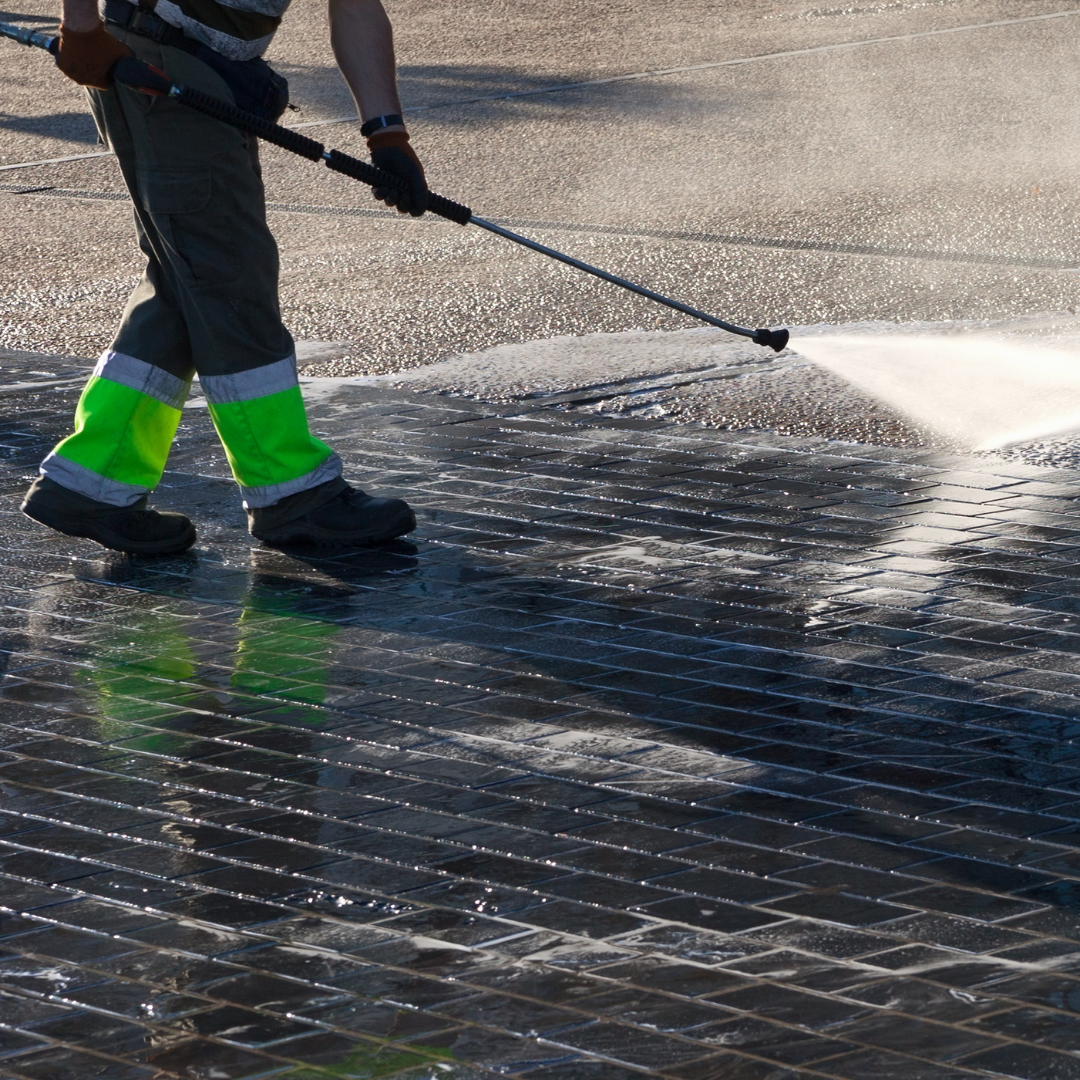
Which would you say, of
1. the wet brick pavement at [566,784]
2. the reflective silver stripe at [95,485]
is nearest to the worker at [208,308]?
the reflective silver stripe at [95,485]

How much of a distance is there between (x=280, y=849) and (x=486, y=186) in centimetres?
619

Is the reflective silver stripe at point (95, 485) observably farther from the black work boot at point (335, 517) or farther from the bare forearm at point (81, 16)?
the bare forearm at point (81, 16)

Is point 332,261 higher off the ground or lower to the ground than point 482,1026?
higher

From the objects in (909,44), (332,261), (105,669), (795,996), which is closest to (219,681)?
(105,669)

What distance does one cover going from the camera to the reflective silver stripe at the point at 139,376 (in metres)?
4.32

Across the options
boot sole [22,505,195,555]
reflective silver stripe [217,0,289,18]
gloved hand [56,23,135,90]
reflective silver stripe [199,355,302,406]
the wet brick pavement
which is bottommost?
the wet brick pavement

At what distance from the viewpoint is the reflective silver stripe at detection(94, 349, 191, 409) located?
4.32 meters

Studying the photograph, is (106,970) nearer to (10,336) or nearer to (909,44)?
(10,336)

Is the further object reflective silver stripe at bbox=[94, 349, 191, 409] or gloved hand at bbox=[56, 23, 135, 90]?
reflective silver stripe at bbox=[94, 349, 191, 409]

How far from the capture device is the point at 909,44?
12258 millimetres

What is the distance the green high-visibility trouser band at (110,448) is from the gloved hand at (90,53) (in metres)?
0.68

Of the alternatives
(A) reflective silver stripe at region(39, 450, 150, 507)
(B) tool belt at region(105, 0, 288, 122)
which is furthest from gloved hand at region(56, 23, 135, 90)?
(A) reflective silver stripe at region(39, 450, 150, 507)

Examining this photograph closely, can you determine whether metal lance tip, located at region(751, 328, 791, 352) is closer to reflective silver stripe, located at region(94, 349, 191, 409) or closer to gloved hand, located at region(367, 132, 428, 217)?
gloved hand, located at region(367, 132, 428, 217)

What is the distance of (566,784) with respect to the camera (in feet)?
10.1
